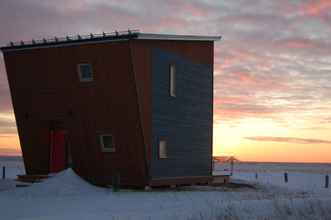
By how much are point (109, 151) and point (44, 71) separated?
20.4ft

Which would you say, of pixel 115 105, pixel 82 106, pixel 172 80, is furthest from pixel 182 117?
pixel 82 106

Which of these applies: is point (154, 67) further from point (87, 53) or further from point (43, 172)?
point (43, 172)

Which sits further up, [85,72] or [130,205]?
[85,72]

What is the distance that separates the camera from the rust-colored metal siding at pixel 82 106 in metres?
29.3

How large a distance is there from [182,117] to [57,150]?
788 cm

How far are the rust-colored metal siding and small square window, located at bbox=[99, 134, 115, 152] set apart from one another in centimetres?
28

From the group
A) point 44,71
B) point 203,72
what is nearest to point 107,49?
point 44,71

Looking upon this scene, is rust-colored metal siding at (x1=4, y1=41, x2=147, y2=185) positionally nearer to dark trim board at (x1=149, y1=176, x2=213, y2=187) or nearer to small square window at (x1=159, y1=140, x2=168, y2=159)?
dark trim board at (x1=149, y1=176, x2=213, y2=187)

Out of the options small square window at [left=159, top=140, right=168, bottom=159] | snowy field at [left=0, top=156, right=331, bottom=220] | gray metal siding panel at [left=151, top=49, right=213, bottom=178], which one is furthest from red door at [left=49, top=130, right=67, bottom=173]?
gray metal siding panel at [left=151, top=49, right=213, bottom=178]

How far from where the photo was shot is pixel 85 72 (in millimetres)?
30797

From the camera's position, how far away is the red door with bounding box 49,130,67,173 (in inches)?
1307

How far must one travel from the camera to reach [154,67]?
29.7 metres

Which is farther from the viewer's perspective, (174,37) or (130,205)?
(174,37)

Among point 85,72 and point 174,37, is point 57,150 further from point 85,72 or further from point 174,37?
point 174,37
